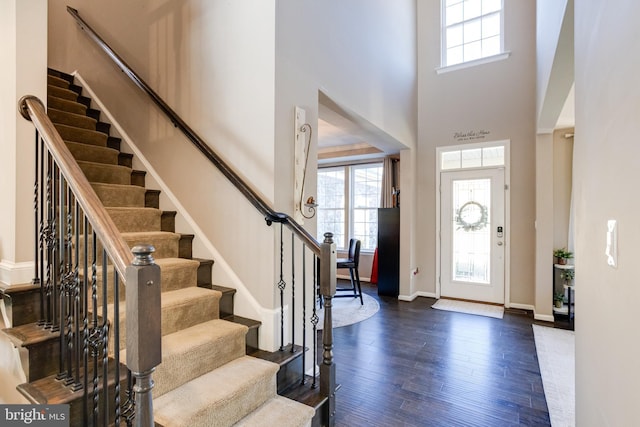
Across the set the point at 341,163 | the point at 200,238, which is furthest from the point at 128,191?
the point at 341,163

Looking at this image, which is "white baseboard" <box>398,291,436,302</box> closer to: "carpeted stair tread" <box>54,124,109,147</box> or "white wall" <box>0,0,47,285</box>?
"carpeted stair tread" <box>54,124,109,147</box>

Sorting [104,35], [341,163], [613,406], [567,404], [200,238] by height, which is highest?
[104,35]

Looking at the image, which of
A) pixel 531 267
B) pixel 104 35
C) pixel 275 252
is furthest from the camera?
pixel 531 267

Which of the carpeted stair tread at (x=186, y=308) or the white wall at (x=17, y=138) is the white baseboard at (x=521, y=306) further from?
the white wall at (x=17, y=138)

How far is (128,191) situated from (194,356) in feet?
5.49

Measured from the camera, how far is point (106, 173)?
2.93m

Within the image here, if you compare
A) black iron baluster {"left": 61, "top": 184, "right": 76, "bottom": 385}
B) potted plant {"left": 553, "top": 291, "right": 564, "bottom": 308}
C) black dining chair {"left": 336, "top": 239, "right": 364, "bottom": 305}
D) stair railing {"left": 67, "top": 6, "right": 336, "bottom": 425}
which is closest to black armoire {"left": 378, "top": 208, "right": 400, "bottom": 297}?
black dining chair {"left": 336, "top": 239, "right": 364, "bottom": 305}

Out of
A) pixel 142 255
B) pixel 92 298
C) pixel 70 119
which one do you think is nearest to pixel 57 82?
pixel 70 119

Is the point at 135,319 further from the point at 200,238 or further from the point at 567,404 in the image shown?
the point at 567,404

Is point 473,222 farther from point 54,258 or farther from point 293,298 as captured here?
point 54,258

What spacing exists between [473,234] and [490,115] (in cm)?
181

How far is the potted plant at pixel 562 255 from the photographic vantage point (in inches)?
169

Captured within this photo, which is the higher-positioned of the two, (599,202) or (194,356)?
(599,202)

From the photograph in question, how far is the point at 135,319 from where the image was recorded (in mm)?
1011
